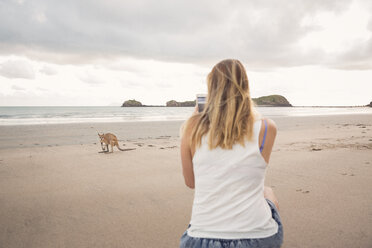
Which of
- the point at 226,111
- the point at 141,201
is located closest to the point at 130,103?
the point at 141,201

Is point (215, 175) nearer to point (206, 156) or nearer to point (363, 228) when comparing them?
point (206, 156)

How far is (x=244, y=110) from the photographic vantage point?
4.92 feet

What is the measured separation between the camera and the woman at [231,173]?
138 cm

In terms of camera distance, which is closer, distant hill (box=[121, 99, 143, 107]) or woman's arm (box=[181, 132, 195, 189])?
woman's arm (box=[181, 132, 195, 189])

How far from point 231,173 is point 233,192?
0.12 metres

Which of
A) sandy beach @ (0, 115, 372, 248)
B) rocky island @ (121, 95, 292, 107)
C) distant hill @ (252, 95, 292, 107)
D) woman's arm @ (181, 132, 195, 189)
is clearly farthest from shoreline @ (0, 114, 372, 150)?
distant hill @ (252, 95, 292, 107)

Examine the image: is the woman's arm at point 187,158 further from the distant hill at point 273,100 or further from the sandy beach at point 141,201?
the distant hill at point 273,100

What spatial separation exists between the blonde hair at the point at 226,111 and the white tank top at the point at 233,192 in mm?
47

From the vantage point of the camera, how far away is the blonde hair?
1.38 meters

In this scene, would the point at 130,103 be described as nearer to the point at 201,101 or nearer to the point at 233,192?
the point at 201,101

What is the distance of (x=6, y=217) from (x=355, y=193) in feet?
14.3

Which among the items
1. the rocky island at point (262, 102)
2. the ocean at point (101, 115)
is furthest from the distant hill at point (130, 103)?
the ocean at point (101, 115)

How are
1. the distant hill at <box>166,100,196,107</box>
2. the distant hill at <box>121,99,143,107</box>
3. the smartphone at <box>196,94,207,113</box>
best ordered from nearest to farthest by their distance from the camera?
the smartphone at <box>196,94,207,113</box>, the distant hill at <box>121,99,143,107</box>, the distant hill at <box>166,100,196,107</box>

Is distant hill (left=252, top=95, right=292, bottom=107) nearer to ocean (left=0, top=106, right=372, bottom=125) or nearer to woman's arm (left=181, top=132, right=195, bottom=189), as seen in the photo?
ocean (left=0, top=106, right=372, bottom=125)
